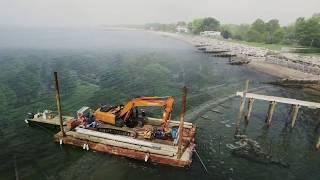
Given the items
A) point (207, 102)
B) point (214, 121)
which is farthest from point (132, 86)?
point (214, 121)

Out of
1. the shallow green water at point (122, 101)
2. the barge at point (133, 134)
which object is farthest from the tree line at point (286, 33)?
the barge at point (133, 134)

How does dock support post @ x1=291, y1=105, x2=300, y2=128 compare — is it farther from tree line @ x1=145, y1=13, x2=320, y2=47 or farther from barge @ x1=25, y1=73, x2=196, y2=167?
tree line @ x1=145, y1=13, x2=320, y2=47

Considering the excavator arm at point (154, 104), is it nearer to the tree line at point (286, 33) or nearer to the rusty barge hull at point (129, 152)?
Answer: the rusty barge hull at point (129, 152)

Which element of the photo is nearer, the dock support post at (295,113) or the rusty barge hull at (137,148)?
the rusty barge hull at (137,148)

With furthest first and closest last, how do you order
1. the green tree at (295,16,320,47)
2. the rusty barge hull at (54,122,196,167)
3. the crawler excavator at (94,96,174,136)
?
1. the green tree at (295,16,320,47)
2. the crawler excavator at (94,96,174,136)
3. the rusty barge hull at (54,122,196,167)

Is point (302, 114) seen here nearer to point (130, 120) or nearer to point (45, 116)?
point (130, 120)

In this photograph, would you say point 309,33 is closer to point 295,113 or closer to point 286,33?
point 286,33

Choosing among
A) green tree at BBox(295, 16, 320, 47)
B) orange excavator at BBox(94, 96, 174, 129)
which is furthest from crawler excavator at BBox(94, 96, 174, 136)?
green tree at BBox(295, 16, 320, 47)

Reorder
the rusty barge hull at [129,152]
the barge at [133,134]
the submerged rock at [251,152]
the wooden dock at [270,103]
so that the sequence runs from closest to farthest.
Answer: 1. the rusty barge hull at [129,152]
2. the barge at [133,134]
3. the submerged rock at [251,152]
4. the wooden dock at [270,103]
